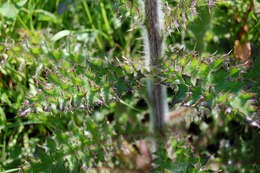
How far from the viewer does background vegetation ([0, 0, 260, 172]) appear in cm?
145

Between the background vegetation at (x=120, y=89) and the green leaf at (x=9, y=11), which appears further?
the green leaf at (x=9, y=11)

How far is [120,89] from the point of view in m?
1.57

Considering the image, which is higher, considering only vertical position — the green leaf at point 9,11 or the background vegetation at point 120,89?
the green leaf at point 9,11

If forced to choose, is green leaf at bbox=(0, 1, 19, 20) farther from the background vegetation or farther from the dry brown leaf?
the dry brown leaf

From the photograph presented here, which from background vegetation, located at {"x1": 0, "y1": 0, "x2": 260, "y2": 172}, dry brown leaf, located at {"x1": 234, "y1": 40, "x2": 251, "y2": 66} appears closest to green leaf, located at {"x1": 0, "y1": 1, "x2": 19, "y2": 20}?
background vegetation, located at {"x1": 0, "y1": 0, "x2": 260, "y2": 172}

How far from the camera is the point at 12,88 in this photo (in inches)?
97.9

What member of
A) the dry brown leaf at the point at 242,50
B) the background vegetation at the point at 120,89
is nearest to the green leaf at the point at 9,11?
the background vegetation at the point at 120,89

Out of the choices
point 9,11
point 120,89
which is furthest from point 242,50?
point 9,11

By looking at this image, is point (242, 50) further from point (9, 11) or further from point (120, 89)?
point (9, 11)

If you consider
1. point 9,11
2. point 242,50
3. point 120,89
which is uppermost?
point 9,11

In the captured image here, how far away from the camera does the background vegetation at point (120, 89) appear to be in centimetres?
145

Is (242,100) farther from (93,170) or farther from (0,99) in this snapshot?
Answer: (0,99)

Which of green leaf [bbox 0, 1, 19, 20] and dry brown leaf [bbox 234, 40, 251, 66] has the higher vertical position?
green leaf [bbox 0, 1, 19, 20]

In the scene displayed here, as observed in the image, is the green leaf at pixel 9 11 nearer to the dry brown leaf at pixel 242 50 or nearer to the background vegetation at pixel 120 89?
the background vegetation at pixel 120 89
